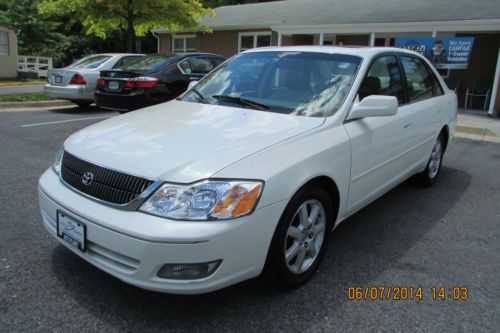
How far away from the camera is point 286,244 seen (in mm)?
2711

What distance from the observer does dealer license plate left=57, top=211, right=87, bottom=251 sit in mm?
2447

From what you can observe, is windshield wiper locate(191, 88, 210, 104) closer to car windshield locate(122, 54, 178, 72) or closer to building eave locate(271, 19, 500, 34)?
car windshield locate(122, 54, 178, 72)

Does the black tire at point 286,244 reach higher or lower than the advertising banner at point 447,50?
lower

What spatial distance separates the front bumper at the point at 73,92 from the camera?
10.0 meters

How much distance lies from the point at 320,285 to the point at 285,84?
1639 millimetres

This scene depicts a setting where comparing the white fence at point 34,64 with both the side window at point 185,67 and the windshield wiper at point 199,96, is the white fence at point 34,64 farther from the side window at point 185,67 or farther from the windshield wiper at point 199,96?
the windshield wiper at point 199,96

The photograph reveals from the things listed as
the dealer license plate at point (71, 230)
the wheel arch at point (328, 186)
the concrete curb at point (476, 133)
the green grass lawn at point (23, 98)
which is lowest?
the green grass lawn at point (23, 98)

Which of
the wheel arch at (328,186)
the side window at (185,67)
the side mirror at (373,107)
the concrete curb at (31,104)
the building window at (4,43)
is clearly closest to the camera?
the wheel arch at (328,186)

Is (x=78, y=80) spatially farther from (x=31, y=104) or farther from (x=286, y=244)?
(x=286, y=244)

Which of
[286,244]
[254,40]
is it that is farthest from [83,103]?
[254,40]

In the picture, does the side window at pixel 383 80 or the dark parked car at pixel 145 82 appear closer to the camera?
the side window at pixel 383 80

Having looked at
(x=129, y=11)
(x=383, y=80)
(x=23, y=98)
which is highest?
Answer: (x=129, y=11)

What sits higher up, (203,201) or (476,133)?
(203,201)

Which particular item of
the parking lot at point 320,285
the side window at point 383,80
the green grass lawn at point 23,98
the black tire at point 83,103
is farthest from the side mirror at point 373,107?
the green grass lawn at point 23,98
